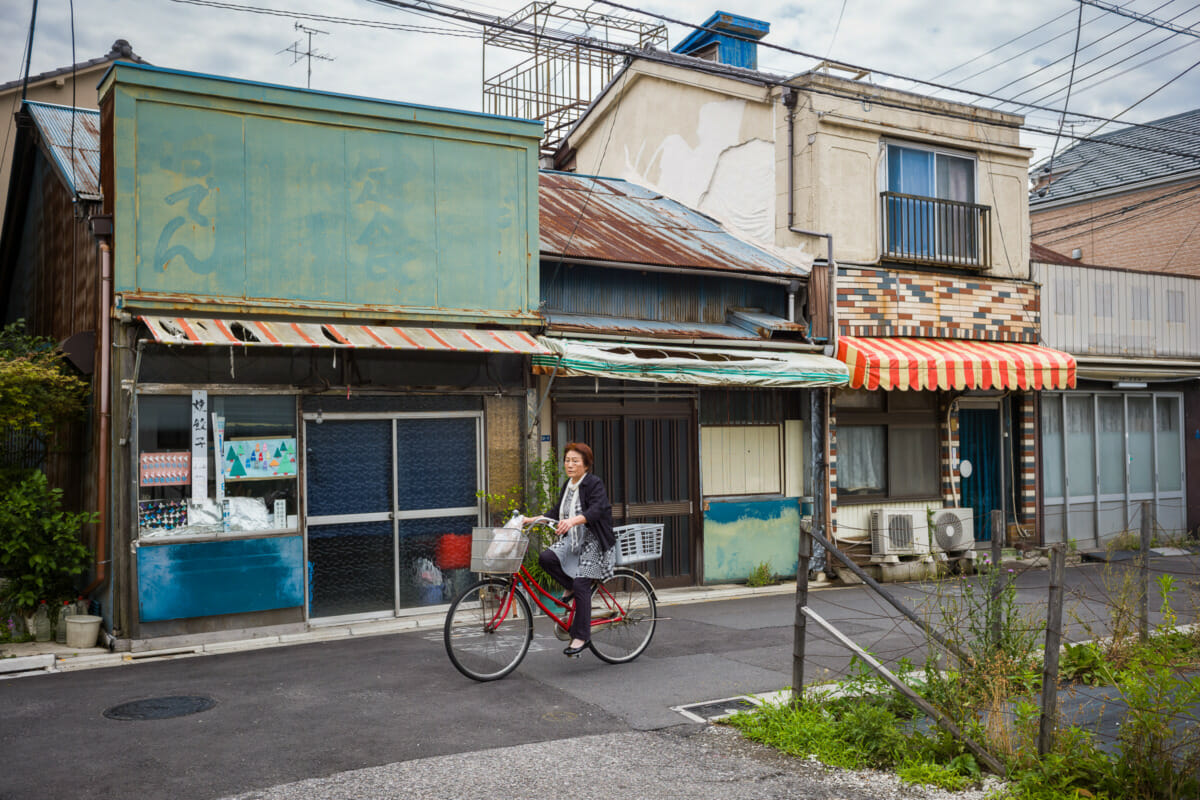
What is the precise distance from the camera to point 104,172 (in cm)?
992

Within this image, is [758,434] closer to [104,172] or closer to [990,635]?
[990,635]

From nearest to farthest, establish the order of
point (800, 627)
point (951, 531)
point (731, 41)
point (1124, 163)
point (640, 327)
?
point (800, 627), point (640, 327), point (951, 531), point (731, 41), point (1124, 163)

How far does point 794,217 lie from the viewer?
1459 centimetres

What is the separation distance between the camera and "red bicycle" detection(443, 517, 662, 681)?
25.1 feet

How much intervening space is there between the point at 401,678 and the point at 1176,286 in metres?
16.4

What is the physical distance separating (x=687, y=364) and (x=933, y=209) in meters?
6.13

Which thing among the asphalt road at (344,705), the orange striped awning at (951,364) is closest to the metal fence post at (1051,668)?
the asphalt road at (344,705)

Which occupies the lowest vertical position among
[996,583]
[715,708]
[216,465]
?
[715,708]

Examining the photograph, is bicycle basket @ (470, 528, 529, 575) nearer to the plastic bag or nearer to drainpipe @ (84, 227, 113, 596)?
the plastic bag

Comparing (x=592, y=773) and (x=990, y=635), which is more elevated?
(x=990, y=635)

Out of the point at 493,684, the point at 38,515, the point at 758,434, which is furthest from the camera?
the point at 758,434

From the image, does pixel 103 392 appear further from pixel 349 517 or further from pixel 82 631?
pixel 349 517

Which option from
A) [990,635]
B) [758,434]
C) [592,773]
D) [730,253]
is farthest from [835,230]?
[592,773]

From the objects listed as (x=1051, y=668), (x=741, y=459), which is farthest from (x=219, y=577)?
(x=1051, y=668)
